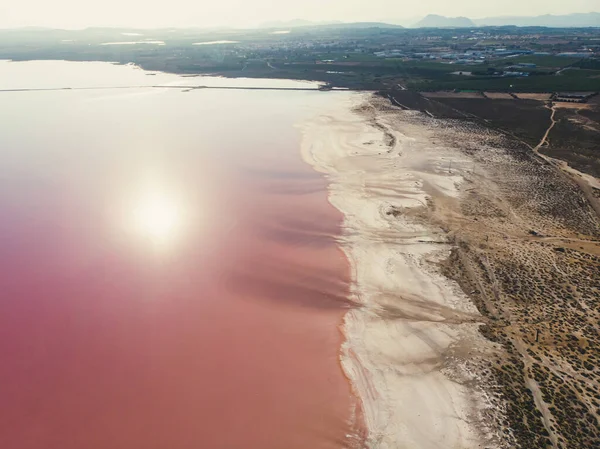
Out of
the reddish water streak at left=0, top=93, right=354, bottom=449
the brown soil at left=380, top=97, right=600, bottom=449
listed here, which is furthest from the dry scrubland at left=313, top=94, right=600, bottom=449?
the reddish water streak at left=0, top=93, right=354, bottom=449

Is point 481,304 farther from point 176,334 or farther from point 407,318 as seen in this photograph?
point 176,334

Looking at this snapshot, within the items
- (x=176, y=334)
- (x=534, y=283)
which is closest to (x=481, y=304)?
(x=534, y=283)

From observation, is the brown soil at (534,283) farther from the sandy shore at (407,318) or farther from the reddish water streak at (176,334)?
the reddish water streak at (176,334)

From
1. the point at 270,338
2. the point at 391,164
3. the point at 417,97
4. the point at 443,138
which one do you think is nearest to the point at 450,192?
the point at 391,164

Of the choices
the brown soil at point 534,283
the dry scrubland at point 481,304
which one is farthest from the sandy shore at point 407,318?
the brown soil at point 534,283

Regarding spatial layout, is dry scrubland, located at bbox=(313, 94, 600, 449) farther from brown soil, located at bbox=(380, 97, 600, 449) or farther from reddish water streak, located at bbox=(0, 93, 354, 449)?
reddish water streak, located at bbox=(0, 93, 354, 449)
